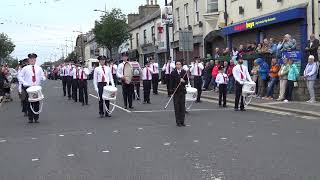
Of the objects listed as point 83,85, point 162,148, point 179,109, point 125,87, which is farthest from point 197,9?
point 162,148

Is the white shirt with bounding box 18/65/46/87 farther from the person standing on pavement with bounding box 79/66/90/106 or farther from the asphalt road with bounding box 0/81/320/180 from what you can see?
the person standing on pavement with bounding box 79/66/90/106

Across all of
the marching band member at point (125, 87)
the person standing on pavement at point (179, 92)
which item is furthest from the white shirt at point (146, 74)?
the person standing on pavement at point (179, 92)

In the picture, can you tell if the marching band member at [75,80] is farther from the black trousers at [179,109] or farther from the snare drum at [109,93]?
the black trousers at [179,109]

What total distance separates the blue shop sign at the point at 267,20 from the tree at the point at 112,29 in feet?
85.3

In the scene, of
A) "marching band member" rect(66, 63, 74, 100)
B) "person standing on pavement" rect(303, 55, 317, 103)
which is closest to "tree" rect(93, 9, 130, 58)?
"marching band member" rect(66, 63, 74, 100)

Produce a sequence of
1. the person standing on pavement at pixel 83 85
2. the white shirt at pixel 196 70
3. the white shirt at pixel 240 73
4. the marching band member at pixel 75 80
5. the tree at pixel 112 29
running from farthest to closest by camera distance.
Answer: the tree at pixel 112 29
the marching band member at pixel 75 80
the white shirt at pixel 196 70
the person standing on pavement at pixel 83 85
the white shirt at pixel 240 73

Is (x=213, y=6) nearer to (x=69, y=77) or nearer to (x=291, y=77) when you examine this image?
(x=69, y=77)

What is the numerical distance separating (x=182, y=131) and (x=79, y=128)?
2.63 m

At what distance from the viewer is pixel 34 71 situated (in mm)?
14625

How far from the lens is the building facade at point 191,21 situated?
3456 centimetres

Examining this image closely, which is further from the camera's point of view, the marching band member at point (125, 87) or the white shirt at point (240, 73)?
the marching band member at point (125, 87)

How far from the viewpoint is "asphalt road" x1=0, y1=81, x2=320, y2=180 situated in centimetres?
770

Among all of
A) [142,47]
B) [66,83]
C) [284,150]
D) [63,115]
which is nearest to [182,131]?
[284,150]

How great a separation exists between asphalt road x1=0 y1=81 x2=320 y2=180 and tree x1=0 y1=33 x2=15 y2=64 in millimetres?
66745
